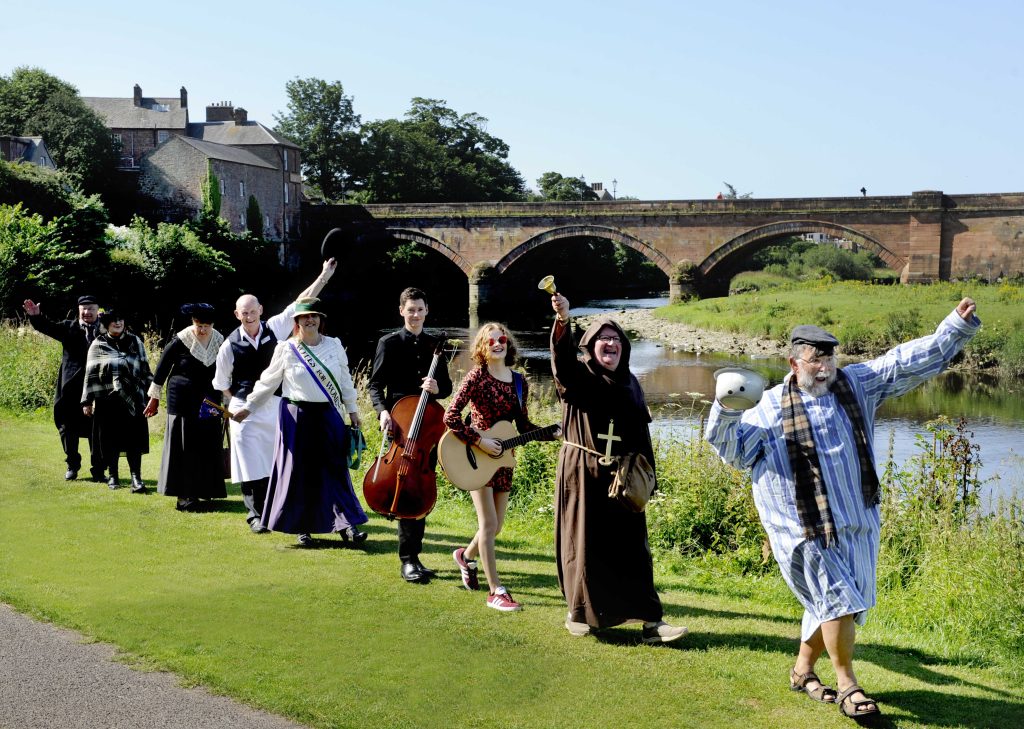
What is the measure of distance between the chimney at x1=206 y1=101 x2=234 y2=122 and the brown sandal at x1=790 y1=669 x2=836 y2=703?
63.0 meters

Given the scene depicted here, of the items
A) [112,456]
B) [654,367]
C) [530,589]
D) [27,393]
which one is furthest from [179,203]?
[530,589]

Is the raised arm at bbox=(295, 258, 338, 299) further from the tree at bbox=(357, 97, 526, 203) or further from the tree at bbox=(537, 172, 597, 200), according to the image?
the tree at bbox=(537, 172, 597, 200)

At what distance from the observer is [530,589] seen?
20.7 feet

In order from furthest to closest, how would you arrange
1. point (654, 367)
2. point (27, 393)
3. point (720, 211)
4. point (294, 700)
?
1. point (720, 211)
2. point (654, 367)
3. point (27, 393)
4. point (294, 700)

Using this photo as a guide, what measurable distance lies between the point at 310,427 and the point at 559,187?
7944 cm

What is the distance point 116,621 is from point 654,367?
2421 cm

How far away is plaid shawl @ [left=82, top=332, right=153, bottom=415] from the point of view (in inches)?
356

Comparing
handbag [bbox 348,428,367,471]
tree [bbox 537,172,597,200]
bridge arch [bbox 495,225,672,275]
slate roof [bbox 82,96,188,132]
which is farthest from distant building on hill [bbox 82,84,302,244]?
handbag [bbox 348,428,367,471]

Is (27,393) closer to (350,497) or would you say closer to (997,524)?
(350,497)

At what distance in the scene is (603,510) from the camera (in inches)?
205

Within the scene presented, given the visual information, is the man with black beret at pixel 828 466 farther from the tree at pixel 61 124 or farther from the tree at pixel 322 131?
the tree at pixel 322 131

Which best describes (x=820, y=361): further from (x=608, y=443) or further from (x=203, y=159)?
(x=203, y=159)

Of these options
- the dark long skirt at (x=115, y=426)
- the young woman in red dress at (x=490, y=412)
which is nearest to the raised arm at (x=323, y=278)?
the young woman in red dress at (x=490, y=412)

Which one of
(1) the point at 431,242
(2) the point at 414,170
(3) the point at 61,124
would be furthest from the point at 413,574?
(2) the point at 414,170
